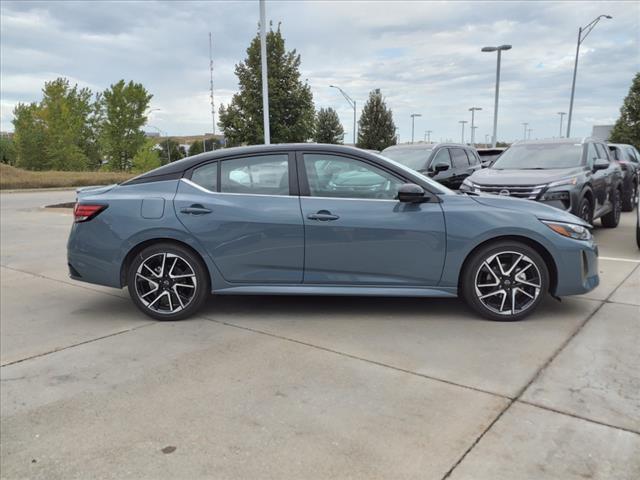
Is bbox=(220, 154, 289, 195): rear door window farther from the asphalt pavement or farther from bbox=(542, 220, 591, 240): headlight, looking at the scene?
bbox=(542, 220, 591, 240): headlight

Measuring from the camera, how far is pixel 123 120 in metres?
57.8

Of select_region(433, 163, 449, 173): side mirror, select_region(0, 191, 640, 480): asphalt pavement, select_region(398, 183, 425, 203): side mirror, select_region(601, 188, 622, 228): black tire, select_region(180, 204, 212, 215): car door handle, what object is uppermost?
select_region(433, 163, 449, 173): side mirror

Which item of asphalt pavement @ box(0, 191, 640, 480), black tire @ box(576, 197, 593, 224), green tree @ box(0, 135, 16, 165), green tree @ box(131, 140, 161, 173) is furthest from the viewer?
green tree @ box(0, 135, 16, 165)

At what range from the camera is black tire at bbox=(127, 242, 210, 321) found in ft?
15.4

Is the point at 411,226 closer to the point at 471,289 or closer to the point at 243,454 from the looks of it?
the point at 471,289

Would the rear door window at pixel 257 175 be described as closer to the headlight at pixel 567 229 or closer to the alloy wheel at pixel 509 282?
the alloy wheel at pixel 509 282

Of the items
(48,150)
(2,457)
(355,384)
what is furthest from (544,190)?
(48,150)

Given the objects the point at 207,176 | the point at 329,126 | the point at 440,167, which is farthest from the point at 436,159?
the point at 329,126

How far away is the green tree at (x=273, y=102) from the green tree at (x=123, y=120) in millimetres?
33166

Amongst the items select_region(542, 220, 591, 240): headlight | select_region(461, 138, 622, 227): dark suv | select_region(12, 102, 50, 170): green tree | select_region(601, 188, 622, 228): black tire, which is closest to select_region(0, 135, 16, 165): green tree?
select_region(12, 102, 50, 170): green tree

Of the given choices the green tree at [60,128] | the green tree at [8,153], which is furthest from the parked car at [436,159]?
the green tree at [8,153]

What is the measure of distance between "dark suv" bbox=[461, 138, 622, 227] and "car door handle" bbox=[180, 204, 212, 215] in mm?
5119

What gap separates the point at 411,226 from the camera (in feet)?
14.7

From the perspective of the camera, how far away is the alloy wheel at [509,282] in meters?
4.50
